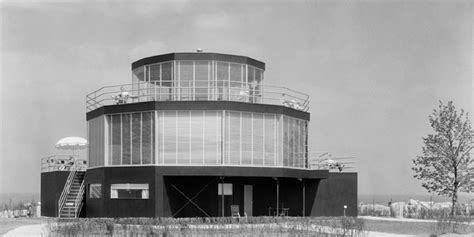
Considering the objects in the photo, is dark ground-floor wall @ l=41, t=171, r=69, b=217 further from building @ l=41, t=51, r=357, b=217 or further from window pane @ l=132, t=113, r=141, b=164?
window pane @ l=132, t=113, r=141, b=164

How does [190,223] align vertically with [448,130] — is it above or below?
below

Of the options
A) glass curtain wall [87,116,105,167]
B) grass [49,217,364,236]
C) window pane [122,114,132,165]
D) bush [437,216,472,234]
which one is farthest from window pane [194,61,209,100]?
bush [437,216,472,234]

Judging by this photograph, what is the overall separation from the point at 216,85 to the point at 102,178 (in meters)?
7.49

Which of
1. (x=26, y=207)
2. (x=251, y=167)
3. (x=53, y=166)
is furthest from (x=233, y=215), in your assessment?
(x=26, y=207)

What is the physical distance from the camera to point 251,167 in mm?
39000

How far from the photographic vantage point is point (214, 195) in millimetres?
40344

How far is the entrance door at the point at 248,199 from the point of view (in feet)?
140

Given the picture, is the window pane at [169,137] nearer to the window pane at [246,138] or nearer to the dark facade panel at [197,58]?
the window pane at [246,138]

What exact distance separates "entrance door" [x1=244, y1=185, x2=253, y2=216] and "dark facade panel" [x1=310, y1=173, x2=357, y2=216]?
12.4 feet

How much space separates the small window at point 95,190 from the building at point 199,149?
0.05 m

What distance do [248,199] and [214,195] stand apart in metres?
3.16

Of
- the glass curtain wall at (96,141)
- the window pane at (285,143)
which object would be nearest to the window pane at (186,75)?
the glass curtain wall at (96,141)

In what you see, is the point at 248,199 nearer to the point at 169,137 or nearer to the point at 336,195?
the point at 336,195

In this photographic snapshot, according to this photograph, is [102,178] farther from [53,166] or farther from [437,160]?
[437,160]
